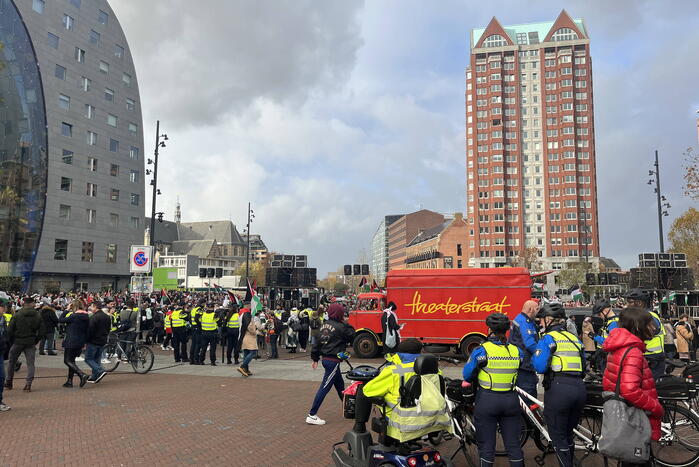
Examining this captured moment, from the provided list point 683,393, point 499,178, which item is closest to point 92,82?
point 683,393

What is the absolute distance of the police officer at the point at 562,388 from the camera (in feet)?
15.9

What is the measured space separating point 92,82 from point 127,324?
40.7 metres

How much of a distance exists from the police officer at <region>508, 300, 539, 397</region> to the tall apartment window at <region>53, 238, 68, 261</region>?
4681 cm

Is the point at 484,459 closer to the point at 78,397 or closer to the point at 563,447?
the point at 563,447

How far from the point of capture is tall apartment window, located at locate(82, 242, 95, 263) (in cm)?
4603

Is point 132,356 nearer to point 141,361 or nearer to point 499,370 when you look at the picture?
point 141,361

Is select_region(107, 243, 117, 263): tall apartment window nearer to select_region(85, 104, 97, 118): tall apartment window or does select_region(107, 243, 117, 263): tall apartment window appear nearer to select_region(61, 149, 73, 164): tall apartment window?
select_region(61, 149, 73, 164): tall apartment window

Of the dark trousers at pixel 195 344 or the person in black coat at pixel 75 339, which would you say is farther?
the dark trousers at pixel 195 344

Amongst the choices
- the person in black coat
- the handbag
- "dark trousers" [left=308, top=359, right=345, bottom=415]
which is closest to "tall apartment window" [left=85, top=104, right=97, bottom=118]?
the person in black coat

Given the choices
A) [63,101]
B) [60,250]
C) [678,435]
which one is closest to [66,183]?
[60,250]

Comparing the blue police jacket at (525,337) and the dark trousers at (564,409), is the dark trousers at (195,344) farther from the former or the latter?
the dark trousers at (564,409)

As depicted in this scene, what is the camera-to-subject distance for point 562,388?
16.0 ft

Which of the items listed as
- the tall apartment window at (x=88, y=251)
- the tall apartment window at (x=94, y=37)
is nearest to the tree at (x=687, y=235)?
the tall apartment window at (x=88, y=251)

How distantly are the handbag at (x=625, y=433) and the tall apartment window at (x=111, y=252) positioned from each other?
5185cm
